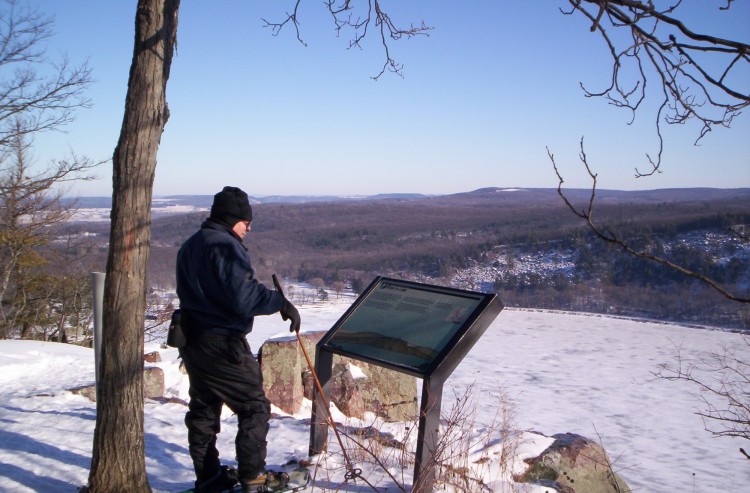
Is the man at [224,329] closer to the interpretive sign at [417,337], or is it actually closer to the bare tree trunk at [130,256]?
the bare tree trunk at [130,256]

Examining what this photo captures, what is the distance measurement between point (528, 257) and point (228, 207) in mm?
56448

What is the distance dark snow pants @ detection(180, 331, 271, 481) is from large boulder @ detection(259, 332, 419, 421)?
4278 mm

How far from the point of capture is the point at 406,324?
4.50 meters

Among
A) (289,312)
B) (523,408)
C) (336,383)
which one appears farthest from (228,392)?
(523,408)

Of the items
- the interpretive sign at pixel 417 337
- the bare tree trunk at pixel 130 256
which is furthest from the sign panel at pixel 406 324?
the bare tree trunk at pixel 130 256

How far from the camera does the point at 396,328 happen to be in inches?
178

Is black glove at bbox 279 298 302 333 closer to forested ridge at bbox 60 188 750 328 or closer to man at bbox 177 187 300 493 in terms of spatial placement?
man at bbox 177 187 300 493

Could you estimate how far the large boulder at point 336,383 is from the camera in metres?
8.27

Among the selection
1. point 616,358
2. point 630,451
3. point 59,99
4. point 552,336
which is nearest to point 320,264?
point 552,336

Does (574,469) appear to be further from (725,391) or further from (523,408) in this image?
(523,408)

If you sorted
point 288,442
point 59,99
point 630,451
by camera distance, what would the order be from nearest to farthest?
point 288,442
point 630,451
point 59,99

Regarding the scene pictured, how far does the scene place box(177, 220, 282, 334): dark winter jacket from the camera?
369cm

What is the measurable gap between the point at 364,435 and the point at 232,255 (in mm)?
2723

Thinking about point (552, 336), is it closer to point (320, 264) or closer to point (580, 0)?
point (320, 264)
